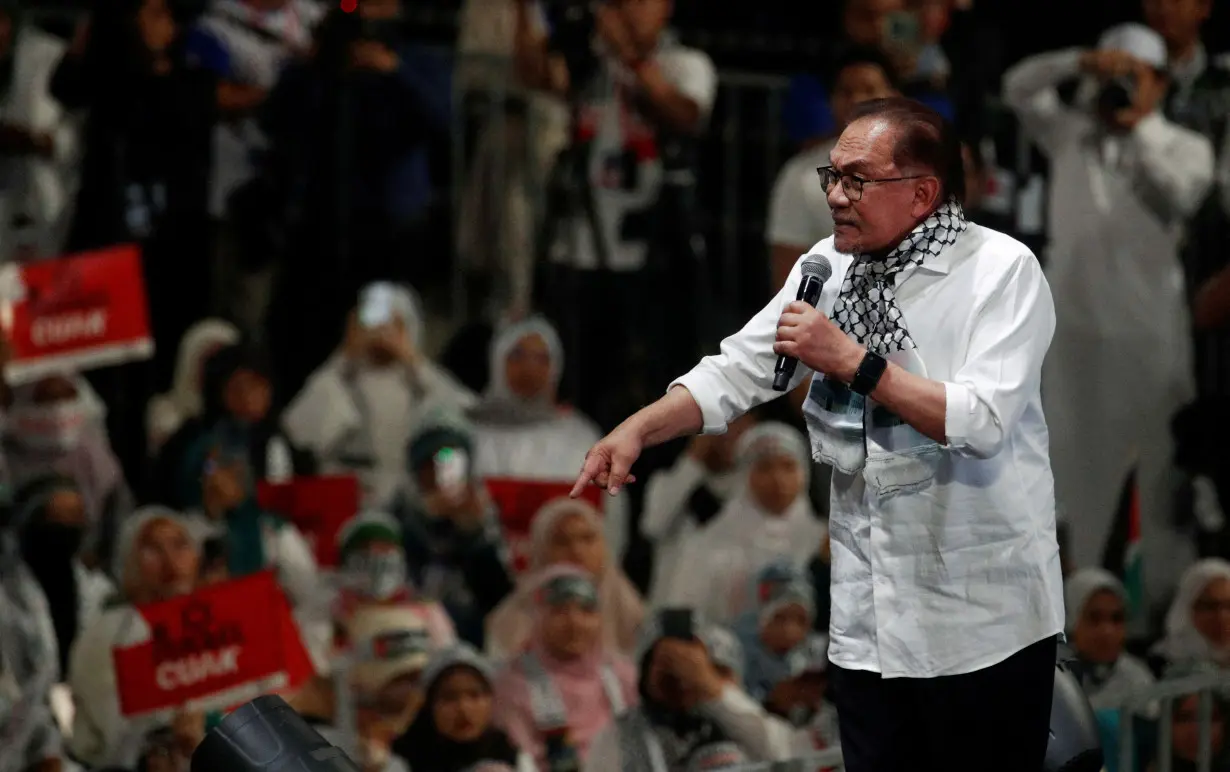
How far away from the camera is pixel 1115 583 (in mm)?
6168

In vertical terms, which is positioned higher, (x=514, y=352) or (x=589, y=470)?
(x=589, y=470)

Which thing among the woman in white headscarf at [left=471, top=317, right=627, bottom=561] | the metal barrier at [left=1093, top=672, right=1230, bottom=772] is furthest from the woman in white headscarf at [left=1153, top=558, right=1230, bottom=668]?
the woman in white headscarf at [left=471, top=317, right=627, bottom=561]

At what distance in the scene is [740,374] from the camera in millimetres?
2996

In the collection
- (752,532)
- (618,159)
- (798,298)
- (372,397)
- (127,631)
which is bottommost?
(127,631)

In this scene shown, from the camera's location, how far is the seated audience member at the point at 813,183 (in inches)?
240

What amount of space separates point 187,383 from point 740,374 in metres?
4.10

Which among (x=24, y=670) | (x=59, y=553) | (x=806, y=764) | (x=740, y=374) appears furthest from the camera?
(x=59, y=553)

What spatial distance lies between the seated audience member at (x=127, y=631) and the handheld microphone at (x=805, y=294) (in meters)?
3.07

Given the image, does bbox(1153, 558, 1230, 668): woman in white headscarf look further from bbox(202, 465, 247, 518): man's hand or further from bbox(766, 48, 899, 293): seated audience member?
bbox(202, 465, 247, 518): man's hand

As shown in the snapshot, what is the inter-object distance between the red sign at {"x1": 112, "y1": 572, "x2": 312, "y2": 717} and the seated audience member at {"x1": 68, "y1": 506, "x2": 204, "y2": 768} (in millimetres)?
53

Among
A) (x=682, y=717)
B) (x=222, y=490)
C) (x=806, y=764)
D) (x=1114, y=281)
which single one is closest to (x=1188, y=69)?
(x=1114, y=281)

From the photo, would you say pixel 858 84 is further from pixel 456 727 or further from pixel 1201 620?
pixel 456 727

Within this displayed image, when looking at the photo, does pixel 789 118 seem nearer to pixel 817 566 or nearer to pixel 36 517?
pixel 817 566

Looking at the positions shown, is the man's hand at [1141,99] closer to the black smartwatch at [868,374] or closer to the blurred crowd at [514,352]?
the blurred crowd at [514,352]
